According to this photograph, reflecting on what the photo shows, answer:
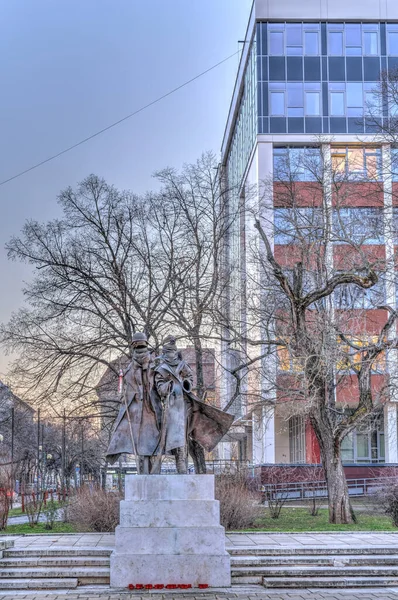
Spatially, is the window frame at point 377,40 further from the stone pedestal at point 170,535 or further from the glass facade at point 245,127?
the stone pedestal at point 170,535

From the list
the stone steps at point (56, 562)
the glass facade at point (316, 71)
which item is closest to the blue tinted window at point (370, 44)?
the glass facade at point (316, 71)

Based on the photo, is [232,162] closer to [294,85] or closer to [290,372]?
[294,85]

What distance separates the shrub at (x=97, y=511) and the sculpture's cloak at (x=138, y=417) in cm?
632

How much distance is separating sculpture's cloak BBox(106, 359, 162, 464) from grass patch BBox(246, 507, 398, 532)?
709cm

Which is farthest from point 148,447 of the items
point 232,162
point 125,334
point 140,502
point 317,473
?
point 232,162

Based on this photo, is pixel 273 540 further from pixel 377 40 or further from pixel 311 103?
pixel 377 40

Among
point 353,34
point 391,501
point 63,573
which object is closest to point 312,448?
point 353,34

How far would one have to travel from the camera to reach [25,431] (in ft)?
219

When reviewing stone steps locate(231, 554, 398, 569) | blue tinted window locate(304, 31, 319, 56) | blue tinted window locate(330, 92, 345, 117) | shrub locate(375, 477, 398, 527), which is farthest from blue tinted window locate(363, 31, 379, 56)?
stone steps locate(231, 554, 398, 569)

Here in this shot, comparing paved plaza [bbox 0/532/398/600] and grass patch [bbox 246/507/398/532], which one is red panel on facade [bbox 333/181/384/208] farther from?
paved plaza [bbox 0/532/398/600]

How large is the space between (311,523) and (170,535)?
12.0 meters

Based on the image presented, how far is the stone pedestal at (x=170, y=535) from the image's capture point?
12.4 meters

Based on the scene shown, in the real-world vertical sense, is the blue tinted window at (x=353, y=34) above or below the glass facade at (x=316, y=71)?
above

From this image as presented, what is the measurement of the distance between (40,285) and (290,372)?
9586 millimetres
